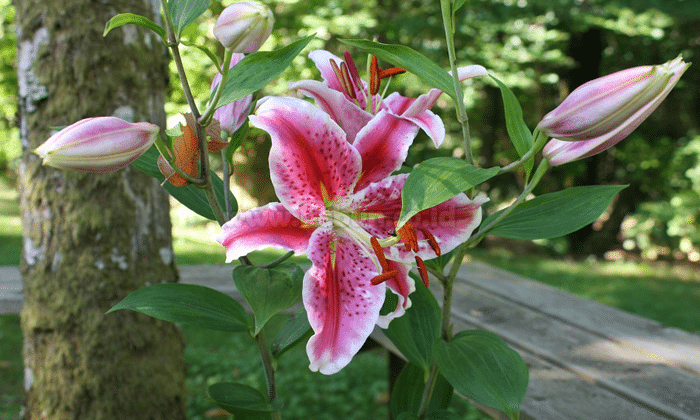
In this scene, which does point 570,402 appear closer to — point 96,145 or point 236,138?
point 236,138

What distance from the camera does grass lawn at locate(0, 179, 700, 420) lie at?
2150 mm

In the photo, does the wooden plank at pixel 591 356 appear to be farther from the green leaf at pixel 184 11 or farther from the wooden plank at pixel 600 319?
the green leaf at pixel 184 11

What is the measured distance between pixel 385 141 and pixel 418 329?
0.27m

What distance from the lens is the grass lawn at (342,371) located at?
84.7 inches

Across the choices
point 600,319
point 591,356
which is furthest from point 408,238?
point 600,319

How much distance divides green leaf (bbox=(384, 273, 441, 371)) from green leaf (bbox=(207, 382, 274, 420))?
0.52ft

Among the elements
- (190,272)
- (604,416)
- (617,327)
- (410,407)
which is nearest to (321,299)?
(410,407)

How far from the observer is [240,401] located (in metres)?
0.63

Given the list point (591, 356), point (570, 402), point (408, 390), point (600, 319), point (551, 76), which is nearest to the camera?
point (408, 390)

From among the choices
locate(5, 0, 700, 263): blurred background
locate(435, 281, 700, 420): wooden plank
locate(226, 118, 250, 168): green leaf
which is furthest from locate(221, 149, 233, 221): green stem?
locate(5, 0, 700, 263): blurred background

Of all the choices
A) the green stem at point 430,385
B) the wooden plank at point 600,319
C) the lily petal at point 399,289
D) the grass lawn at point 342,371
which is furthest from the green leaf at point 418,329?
the grass lawn at point 342,371

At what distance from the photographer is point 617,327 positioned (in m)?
1.33

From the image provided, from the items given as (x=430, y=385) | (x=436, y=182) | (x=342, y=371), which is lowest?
(x=342, y=371)

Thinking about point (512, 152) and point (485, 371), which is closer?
point (485, 371)
